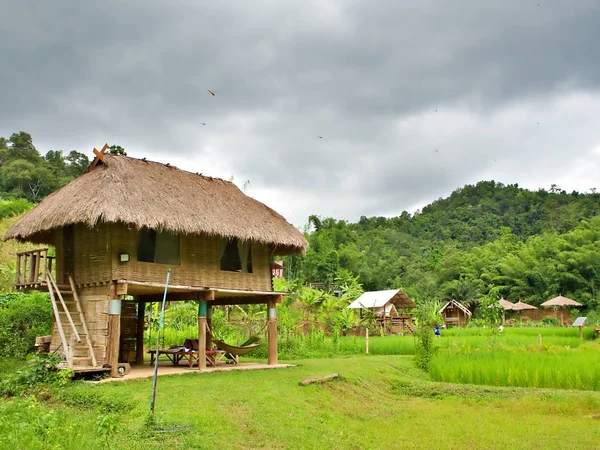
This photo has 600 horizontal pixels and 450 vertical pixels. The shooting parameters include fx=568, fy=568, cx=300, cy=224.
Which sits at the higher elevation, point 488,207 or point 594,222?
point 488,207

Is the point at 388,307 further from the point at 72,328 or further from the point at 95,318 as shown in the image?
the point at 72,328

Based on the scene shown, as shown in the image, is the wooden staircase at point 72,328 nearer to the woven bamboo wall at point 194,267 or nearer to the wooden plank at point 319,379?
the woven bamboo wall at point 194,267

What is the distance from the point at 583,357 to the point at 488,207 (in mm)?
51686

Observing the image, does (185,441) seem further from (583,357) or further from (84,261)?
(583,357)

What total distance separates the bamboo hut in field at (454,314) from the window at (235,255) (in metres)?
22.8

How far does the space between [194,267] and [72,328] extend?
2.74 m

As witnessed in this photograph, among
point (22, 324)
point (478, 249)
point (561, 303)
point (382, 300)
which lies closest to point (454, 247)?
point (478, 249)

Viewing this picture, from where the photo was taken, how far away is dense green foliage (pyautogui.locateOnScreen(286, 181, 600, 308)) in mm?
35656

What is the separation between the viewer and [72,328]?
10.7 m

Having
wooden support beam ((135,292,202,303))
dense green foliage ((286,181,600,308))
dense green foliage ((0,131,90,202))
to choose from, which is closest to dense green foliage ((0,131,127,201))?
dense green foliage ((0,131,90,202))

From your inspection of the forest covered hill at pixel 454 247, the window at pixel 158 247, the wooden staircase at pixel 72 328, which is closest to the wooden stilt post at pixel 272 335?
the window at pixel 158 247

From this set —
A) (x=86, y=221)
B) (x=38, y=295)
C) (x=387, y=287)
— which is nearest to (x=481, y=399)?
(x=86, y=221)

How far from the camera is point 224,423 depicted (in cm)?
705

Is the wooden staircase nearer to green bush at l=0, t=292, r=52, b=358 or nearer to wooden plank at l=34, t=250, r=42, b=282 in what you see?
wooden plank at l=34, t=250, r=42, b=282
